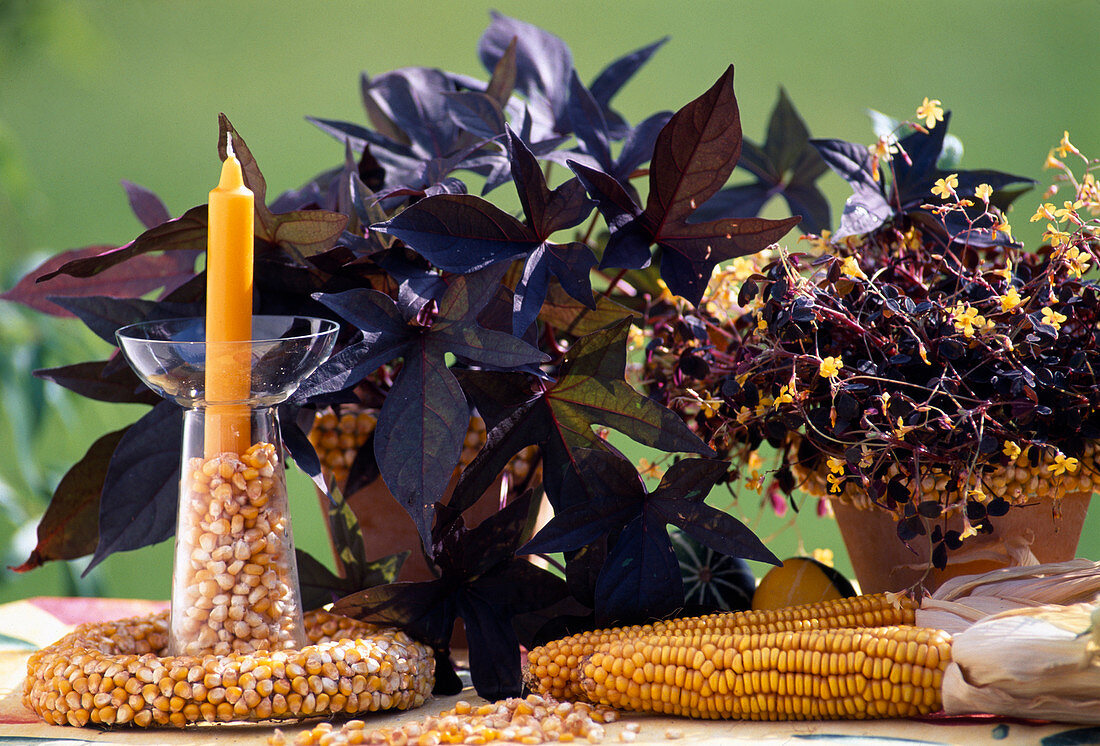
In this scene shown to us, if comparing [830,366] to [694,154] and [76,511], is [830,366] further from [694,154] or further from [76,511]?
[76,511]

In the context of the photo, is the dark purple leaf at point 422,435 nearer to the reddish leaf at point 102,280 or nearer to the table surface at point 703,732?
the table surface at point 703,732

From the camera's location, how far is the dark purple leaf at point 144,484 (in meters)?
0.51

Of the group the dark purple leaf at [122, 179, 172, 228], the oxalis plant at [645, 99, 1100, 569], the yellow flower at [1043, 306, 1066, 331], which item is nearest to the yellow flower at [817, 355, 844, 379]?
the oxalis plant at [645, 99, 1100, 569]

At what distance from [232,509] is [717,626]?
0.87 feet

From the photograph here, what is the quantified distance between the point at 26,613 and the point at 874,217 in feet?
2.28

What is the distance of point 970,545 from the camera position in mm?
520

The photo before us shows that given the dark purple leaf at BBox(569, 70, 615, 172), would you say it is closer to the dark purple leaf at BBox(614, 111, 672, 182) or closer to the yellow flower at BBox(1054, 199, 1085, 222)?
the dark purple leaf at BBox(614, 111, 672, 182)

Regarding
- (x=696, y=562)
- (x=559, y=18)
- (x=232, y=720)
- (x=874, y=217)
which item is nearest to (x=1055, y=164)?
(x=874, y=217)

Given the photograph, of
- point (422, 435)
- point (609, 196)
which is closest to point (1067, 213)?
point (609, 196)

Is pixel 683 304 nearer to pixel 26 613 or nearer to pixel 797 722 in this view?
pixel 797 722

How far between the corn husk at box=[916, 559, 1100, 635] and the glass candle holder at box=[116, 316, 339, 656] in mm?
341

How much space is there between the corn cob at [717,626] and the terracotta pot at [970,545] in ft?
0.11

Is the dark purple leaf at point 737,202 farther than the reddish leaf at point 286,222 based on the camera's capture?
Yes

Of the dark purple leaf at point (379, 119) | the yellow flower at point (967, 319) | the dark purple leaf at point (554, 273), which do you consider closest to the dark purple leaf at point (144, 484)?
the dark purple leaf at point (554, 273)
